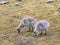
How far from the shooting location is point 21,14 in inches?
513

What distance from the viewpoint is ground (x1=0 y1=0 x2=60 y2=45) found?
9656mm

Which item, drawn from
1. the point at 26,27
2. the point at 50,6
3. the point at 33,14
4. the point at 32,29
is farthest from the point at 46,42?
the point at 50,6

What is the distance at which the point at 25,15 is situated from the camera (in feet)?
42.1

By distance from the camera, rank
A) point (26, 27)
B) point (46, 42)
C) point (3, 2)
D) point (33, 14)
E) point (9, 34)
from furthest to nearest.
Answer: point (3, 2) < point (33, 14) < point (26, 27) < point (9, 34) < point (46, 42)

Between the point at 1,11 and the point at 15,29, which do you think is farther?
the point at 1,11

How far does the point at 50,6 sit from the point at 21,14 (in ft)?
6.07

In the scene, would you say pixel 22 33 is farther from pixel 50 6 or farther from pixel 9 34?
pixel 50 6

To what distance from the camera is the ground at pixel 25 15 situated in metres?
9.66

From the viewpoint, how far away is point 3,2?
48.8ft

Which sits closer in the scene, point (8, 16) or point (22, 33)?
point (22, 33)

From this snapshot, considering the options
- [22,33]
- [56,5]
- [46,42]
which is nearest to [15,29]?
[22,33]

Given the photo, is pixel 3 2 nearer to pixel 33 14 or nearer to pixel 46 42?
pixel 33 14

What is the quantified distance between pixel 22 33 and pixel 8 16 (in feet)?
8.74

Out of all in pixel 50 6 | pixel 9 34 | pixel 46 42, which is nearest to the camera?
pixel 46 42
